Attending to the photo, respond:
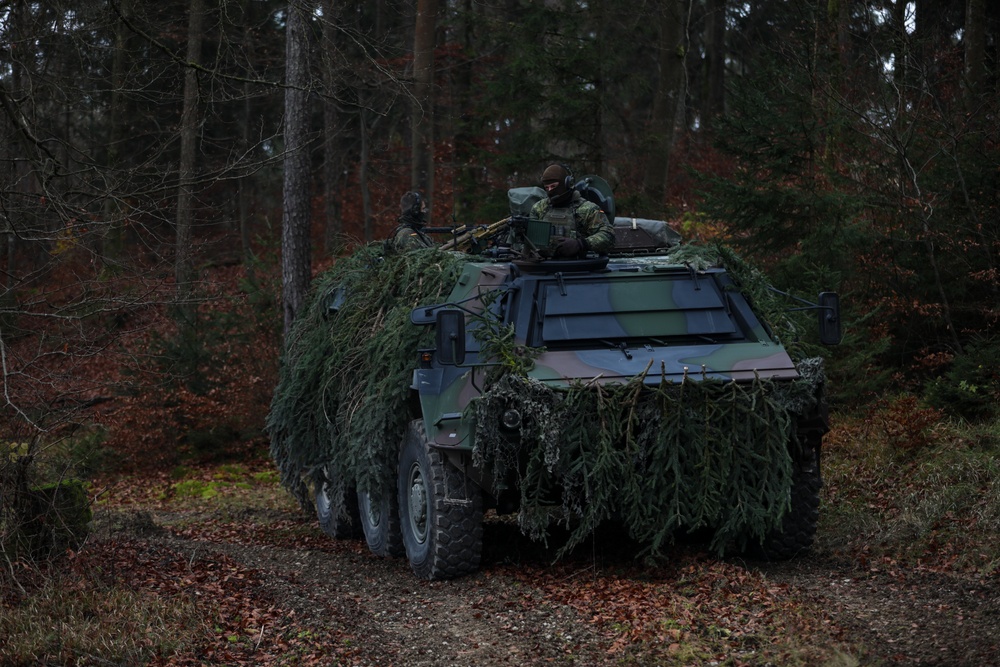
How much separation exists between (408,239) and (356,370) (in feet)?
6.06

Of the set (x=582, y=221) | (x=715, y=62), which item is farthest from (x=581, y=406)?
(x=715, y=62)

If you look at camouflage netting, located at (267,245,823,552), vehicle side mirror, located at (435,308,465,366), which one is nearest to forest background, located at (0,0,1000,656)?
vehicle side mirror, located at (435,308,465,366)

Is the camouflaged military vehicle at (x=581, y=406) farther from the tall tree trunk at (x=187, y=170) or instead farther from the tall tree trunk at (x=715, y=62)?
the tall tree trunk at (x=715, y=62)

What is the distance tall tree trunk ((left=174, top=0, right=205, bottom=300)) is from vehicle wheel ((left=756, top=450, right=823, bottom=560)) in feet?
15.0

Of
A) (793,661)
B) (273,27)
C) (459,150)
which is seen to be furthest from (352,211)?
(793,661)

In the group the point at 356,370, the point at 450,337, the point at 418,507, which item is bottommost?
the point at 418,507

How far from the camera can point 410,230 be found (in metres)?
12.4

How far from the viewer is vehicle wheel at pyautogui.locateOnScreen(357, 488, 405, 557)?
9.80m

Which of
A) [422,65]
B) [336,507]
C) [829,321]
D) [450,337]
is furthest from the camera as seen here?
[422,65]

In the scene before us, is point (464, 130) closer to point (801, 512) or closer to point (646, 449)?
point (801, 512)

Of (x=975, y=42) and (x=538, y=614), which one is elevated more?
(x=975, y=42)

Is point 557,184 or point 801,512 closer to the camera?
point 801,512

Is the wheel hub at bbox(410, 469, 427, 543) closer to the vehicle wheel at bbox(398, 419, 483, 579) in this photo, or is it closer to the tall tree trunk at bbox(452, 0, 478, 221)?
the vehicle wheel at bbox(398, 419, 483, 579)

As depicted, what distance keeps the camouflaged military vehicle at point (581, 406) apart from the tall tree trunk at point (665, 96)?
10353mm
